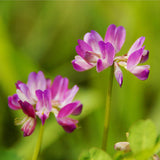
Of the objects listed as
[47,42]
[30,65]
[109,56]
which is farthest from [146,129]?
[47,42]

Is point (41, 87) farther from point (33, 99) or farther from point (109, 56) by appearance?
point (109, 56)

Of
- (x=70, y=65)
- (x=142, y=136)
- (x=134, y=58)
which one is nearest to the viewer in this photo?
(x=142, y=136)

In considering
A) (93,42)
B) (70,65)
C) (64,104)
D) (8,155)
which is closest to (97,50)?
(93,42)

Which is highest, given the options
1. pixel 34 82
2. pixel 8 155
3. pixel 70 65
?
pixel 34 82

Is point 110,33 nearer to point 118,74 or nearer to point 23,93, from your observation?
point 118,74

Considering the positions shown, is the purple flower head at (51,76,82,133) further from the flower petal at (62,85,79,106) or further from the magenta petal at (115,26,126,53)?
the magenta petal at (115,26,126,53)

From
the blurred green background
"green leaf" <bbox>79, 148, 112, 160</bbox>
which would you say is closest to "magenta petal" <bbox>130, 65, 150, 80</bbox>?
"green leaf" <bbox>79, 148, 112, 160</bbox>
